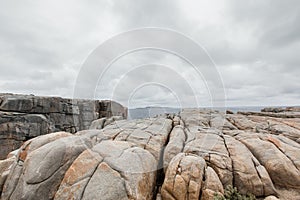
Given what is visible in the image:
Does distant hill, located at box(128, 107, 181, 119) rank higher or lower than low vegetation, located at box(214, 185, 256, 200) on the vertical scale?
higher

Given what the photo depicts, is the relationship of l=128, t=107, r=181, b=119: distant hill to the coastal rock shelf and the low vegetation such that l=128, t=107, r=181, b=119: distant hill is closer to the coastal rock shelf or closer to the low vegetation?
the coastal rock shelf

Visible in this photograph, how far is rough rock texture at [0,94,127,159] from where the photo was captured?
31.2 m


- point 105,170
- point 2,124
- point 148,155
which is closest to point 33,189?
point 105,170

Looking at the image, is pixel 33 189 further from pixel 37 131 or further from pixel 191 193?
pixel 37 131

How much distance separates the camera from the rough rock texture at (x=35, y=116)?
31188 mm

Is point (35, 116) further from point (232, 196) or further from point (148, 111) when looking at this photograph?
point (232, 196)

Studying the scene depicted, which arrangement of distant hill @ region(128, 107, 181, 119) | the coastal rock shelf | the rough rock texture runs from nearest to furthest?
the coastal rock shelf → distant hill @ region(128, 107, 181, 119) → the rough rock texture

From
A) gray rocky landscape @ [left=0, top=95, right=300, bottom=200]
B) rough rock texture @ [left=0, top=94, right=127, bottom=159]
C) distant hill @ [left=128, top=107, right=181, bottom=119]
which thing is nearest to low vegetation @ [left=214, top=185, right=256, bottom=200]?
gray rocky landscape @ [left=0, top=95, right=300, bottom=200]

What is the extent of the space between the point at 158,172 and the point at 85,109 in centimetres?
3844

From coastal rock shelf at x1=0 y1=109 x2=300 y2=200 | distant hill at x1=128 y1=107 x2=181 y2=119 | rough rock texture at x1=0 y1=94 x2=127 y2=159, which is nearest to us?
coastal rock shelf at x1=0 y1=109 x2=300 y2=200

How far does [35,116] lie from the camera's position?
112 feet

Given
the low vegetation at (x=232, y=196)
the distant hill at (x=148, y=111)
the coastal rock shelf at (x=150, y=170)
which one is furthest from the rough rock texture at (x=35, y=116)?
the low vegetation at (x=232, y=196)

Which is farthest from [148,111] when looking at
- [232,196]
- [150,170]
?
[232,196]

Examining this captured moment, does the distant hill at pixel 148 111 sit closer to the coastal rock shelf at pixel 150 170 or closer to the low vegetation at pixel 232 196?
the coastal rock shelf at pixel 150 170
